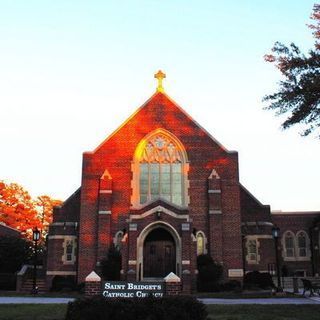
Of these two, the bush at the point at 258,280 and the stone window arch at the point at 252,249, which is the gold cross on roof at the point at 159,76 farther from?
the bush at the point at 258,280

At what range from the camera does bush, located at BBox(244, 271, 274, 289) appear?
29.2 m

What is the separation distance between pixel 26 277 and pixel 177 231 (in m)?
11.3

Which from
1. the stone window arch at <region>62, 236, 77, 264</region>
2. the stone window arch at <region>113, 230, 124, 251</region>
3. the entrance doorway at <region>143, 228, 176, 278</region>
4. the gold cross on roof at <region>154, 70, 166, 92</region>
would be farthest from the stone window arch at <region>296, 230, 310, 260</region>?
the stone window arch at <region>62, 236, 77, 264</region>

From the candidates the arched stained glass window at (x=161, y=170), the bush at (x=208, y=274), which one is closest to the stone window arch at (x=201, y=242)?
the bush at (x=208, y=274)

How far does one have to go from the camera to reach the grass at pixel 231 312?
48.6 ft

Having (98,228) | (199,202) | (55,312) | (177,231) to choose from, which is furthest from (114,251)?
(55,312)

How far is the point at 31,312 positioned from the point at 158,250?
1458 cm

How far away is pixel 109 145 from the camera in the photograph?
32906mm

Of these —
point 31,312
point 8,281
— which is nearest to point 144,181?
point 8,281

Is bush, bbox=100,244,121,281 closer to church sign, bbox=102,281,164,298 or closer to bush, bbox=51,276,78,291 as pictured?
bush, bbox=51,276,78,291

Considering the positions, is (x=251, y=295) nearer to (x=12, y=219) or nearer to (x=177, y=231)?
(x=177, y=231)

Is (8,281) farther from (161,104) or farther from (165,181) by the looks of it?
(161,104)

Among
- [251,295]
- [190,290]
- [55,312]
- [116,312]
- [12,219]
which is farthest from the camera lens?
[12,219]

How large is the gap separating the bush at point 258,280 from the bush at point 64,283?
10607 millimetres
